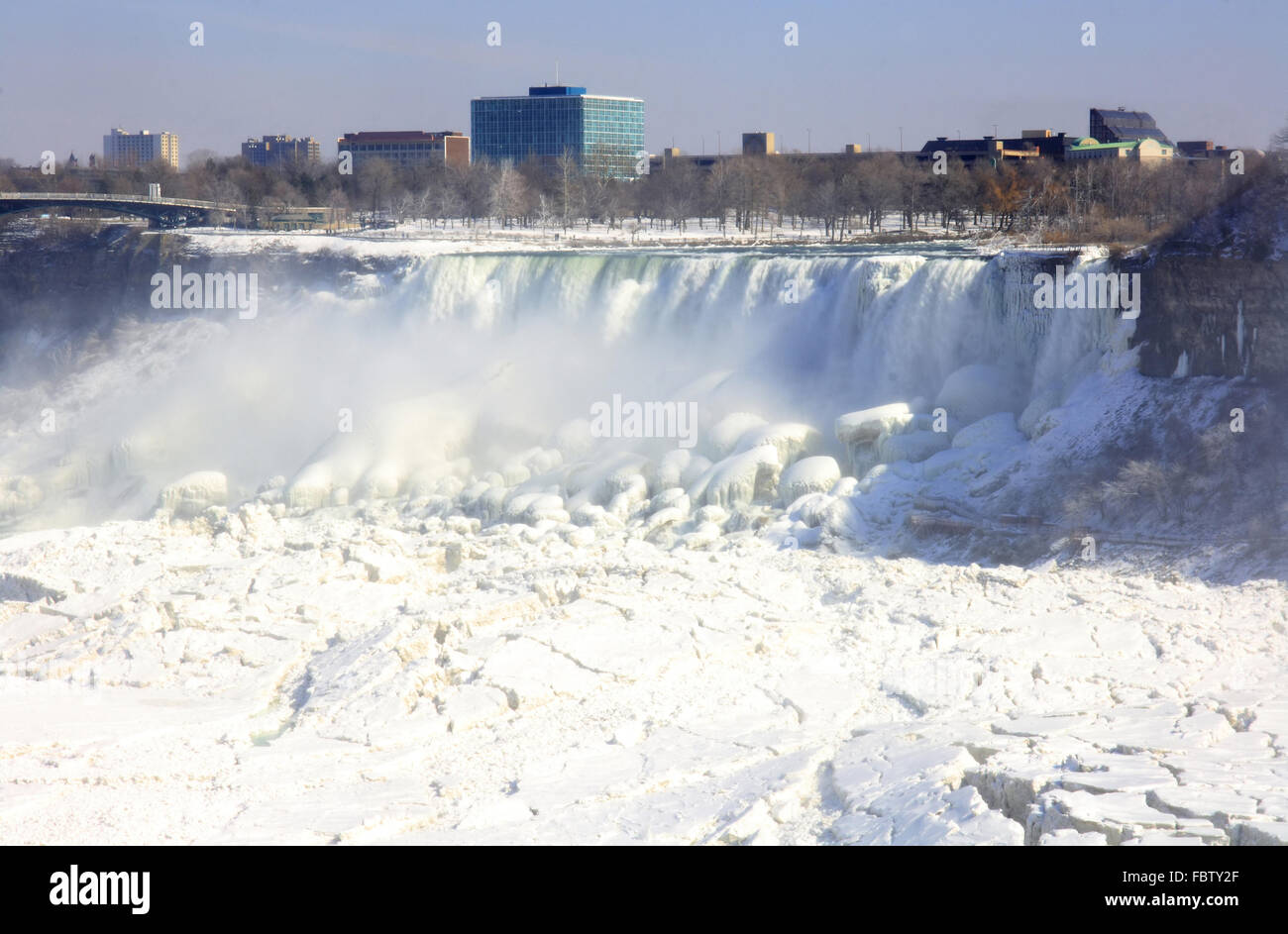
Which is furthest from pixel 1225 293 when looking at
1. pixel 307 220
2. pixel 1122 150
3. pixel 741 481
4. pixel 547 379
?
pixel 1122 150

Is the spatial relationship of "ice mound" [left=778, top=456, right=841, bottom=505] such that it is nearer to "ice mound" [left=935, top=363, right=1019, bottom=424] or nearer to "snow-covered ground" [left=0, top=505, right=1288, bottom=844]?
"snow-covered ground" [left=0, top=505, right=1288, bottom=844]

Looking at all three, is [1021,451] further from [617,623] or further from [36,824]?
[36,824]

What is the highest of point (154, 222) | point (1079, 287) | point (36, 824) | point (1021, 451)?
point (154, 222)

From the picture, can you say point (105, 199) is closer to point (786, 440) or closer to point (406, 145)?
point (786, 440)

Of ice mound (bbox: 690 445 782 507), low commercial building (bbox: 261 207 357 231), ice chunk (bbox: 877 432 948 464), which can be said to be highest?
low commercial building (bbox: 261 207 357 231)

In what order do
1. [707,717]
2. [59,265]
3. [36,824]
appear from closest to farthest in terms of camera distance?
[36,824]
[707,717]
[59,265]

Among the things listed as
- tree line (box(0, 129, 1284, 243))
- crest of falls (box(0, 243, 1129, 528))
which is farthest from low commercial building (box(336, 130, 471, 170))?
crest of falls (box(0, 243, 1129, 528))
